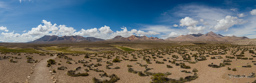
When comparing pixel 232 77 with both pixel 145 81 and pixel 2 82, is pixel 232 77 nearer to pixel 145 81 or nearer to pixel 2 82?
pixel 145 81

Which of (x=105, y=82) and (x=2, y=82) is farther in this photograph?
(x=105, y=82)

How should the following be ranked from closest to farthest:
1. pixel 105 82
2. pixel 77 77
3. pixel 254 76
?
pixel 254 76, pixel 105 82, pixel 77 77

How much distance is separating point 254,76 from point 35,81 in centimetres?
2490

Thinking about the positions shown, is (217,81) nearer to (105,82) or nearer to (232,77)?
(232,77)

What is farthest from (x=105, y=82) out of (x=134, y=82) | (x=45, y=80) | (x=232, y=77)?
(x=232, y=77)

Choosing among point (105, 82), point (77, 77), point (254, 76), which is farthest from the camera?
point (77, 77)

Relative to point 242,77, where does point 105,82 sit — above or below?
below

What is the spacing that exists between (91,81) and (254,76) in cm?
1877

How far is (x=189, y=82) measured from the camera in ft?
45.9

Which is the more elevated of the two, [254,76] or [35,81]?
[254,76]

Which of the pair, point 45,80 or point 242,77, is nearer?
point 242,77

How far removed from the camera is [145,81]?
15.1 m

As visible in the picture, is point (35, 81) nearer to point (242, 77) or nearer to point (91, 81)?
point (91, 81)

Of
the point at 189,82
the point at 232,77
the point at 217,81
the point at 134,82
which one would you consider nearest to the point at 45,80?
the point at 134,82
